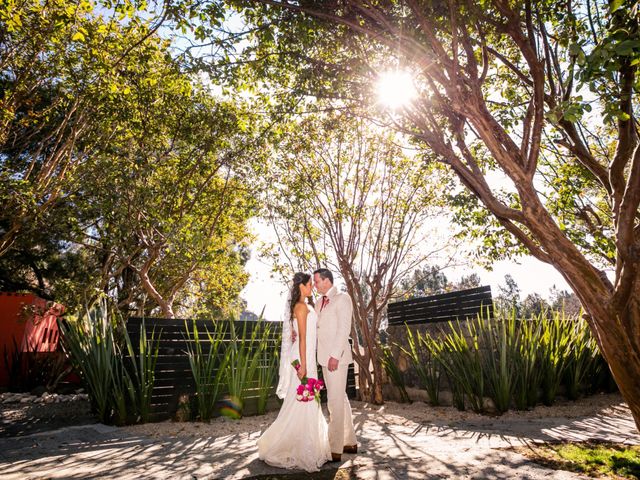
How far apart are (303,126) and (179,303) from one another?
486 inches

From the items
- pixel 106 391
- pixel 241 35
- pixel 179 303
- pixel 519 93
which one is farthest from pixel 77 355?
pixel 179 303

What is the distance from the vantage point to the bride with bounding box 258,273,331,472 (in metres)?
3.78

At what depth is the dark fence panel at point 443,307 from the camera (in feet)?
27.1

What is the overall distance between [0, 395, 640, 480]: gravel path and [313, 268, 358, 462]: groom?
0.72ft

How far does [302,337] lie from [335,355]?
39 cm

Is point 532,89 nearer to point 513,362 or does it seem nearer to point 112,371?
point 513,362

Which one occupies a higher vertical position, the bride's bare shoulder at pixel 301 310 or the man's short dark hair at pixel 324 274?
the man's short dark hair at pixel 324 274

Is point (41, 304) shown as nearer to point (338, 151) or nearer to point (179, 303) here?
point (179, 303)

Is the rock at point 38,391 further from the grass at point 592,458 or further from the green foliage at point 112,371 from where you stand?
the grass at point 592,458

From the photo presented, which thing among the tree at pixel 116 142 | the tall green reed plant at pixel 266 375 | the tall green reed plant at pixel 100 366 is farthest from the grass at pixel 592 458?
the tree at pixel 116 142

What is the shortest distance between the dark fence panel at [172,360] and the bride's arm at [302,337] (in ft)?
8.09

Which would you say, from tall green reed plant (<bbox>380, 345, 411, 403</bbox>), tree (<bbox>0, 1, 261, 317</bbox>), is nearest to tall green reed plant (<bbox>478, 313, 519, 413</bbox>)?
tall green reed plant (<bbox>380, 345, 411, 403</bbox>)

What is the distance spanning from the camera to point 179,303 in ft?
59.7

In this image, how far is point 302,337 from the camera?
13.5ft
